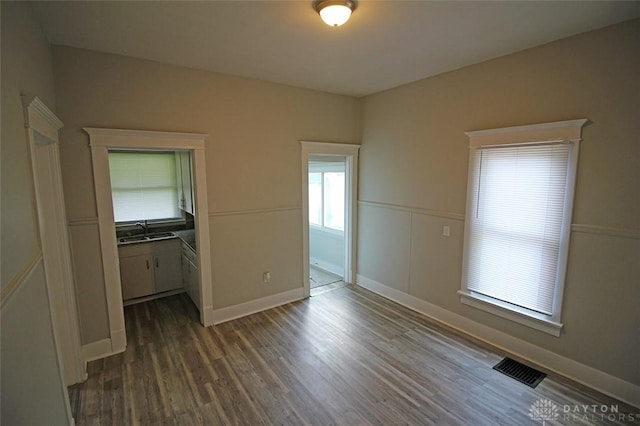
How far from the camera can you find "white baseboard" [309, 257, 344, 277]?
5.35 metres

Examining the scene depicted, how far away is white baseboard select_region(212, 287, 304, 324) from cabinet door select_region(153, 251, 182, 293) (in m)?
1.20

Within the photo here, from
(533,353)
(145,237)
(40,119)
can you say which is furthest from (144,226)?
(533,353)

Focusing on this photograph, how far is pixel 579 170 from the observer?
8.04 feet

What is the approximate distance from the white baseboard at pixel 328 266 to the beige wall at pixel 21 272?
12.9 ft

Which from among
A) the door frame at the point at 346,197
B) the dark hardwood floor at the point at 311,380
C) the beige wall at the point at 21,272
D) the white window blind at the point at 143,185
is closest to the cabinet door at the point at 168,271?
the dark hardwood floor at the point at 311,380

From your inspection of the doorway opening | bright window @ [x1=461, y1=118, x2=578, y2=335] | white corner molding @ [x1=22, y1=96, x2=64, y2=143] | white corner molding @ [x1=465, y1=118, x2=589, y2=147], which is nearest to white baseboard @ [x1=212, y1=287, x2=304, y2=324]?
the doorway opening

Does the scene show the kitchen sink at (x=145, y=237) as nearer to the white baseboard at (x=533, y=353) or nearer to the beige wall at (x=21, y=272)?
the beige wall at (x=21, y=272)

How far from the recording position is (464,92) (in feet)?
10.4

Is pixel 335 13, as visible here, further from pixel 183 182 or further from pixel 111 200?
pixel 183 182

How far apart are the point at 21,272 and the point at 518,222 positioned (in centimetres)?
356

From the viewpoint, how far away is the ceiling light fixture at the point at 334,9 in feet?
6.13

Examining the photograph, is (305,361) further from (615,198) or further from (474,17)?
(474,17)

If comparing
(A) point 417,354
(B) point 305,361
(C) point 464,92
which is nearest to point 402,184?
(C) point 464,92

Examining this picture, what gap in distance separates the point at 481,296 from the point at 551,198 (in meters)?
1.20
